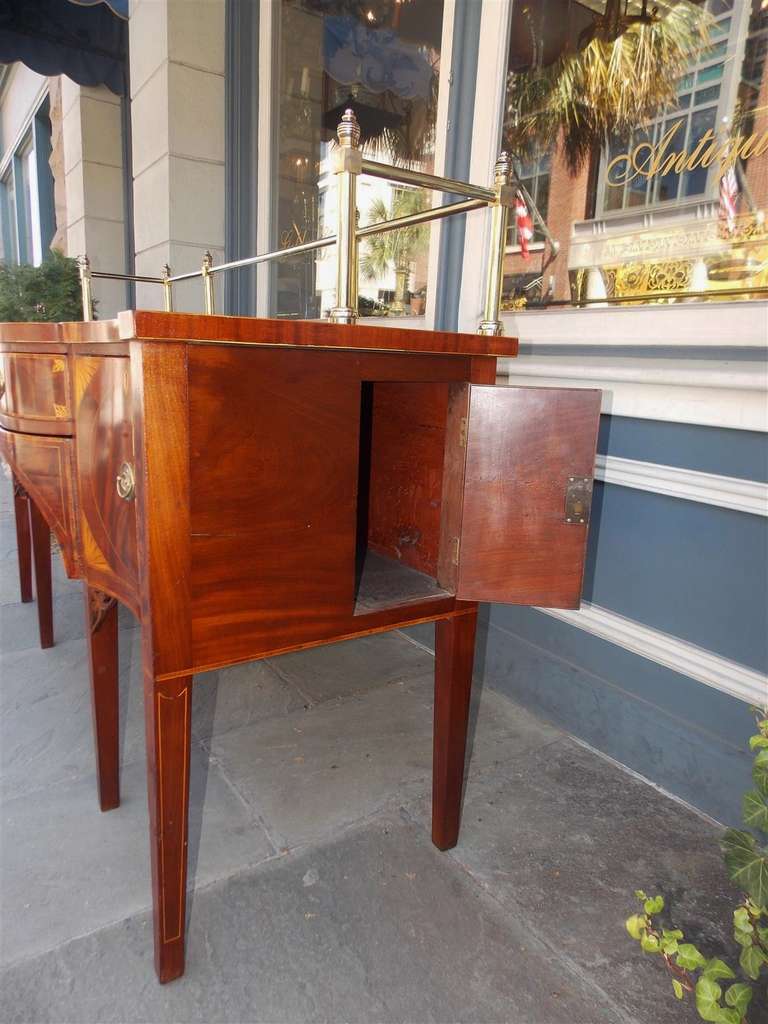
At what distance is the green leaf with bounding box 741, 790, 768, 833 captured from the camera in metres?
0.92

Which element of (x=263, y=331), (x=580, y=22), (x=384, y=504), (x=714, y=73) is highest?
(x=580, y=22)

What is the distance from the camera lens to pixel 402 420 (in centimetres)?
145

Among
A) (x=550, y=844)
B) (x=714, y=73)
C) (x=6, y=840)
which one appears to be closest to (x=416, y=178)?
(x=714, y=73)

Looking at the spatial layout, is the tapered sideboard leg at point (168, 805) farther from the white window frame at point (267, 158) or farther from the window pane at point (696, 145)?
the white window frame at point (267, 158)

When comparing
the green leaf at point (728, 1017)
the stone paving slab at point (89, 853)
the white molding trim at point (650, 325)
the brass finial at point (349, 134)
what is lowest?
the stone paving slab at point (89, 853)

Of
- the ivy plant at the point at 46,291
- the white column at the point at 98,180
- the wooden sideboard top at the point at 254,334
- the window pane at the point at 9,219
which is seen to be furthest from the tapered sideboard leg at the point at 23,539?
the window pane at the point at 9,219

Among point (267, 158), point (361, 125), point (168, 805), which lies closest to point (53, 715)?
point (168, 805)

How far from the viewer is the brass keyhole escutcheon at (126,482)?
97cm

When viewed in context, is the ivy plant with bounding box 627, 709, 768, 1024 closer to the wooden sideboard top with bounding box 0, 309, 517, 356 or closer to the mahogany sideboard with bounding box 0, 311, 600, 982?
the mahogany sideboard with bounding box 0, 311, 600, 982

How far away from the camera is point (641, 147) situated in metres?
1.80

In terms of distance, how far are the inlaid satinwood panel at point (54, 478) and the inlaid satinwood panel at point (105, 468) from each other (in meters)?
0.05

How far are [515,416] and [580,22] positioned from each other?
5.14 feet

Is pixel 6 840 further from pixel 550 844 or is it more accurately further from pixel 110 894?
pixel 550 844

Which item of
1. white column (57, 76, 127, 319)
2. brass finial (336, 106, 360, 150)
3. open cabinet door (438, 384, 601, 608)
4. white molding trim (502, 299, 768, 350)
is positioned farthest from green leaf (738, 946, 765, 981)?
white column (57, 76, 127, 319)
